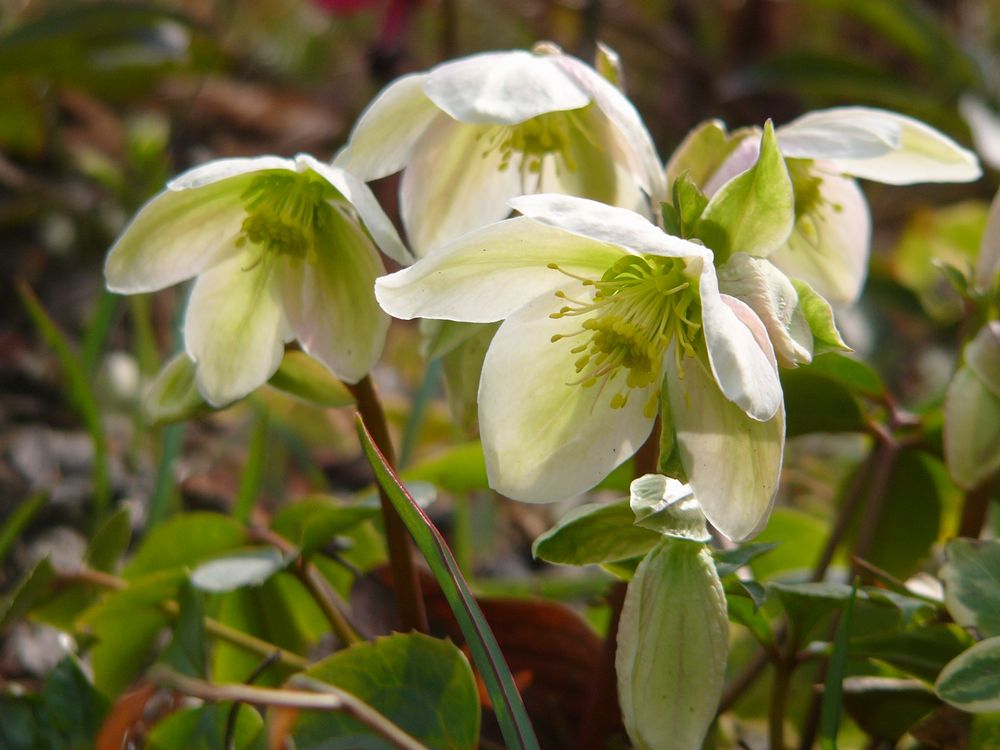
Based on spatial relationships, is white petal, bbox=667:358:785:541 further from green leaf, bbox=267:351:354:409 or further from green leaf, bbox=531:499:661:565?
green leaf, bbox=267:351:354:409

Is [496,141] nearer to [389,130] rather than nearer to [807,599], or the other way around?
[389,130]

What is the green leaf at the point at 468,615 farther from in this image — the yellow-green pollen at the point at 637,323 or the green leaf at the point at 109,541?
the green leaf at the point at 109,541

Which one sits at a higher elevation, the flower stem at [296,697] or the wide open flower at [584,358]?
the wide open flower at [584,358]

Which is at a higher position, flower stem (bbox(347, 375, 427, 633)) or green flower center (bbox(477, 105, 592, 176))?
green flower center (bbox(477, 105, 592, 176))

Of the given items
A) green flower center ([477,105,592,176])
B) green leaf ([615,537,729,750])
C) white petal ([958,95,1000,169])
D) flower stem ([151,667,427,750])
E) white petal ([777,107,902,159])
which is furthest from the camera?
white petal ([958,95,1000,169])

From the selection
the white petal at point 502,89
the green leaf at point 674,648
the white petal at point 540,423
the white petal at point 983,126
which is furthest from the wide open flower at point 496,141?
the white petal at point 983,126

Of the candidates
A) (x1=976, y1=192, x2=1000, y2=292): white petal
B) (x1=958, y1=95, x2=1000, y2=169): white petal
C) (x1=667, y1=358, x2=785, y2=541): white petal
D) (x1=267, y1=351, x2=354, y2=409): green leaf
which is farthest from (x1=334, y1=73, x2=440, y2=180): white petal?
(x1=958, y1=95, x2=1000, y2=169): white petal
